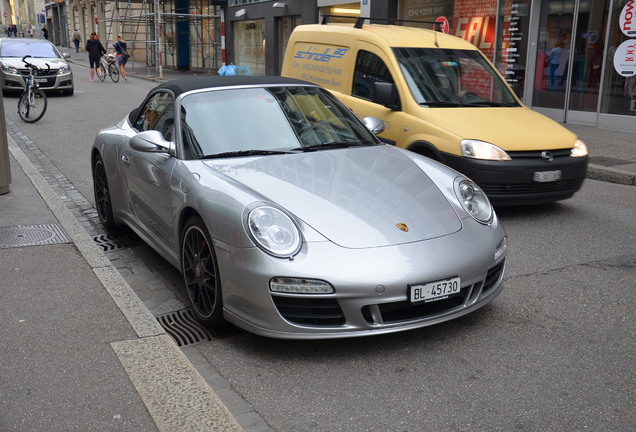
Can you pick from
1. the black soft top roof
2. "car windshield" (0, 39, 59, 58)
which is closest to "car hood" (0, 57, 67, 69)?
"car windshield" (0, 39, 59, 58)

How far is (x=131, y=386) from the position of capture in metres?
3.30

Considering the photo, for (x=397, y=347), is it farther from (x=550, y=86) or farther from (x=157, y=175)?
(x=550, y=86)

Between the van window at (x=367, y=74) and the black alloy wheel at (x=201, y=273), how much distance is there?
13.9ft

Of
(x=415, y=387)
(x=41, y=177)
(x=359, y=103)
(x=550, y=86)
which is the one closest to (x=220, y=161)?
(x=415, y=387)

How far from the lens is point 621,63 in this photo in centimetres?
1316

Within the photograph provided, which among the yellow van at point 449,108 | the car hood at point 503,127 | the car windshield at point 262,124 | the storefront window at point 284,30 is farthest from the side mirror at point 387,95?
the storefront window at point 284,30

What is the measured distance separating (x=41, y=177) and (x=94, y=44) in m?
19.6

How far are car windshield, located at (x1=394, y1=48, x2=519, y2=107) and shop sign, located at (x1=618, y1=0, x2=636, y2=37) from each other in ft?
20.4

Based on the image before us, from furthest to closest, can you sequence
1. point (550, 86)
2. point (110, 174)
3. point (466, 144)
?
1. point (550, 86)
2. point (466, 144)
3. point (110, 174)

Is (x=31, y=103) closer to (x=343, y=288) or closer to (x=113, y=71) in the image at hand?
(x=343, y=288)

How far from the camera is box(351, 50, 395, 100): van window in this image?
788 cm

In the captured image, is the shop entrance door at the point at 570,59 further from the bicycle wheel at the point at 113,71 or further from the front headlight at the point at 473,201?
the bicycle wheel at the point at 113,71

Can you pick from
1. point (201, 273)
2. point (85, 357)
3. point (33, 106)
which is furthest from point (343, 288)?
point (33, 106)

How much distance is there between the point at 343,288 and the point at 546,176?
3983 millimetres
